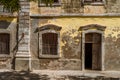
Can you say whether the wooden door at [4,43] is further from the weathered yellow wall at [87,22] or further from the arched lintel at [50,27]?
the weathered yellow wall at [87,22]

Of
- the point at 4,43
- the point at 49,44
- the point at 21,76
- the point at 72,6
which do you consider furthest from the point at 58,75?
the point at 72,6

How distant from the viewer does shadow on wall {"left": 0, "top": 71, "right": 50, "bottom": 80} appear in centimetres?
1691

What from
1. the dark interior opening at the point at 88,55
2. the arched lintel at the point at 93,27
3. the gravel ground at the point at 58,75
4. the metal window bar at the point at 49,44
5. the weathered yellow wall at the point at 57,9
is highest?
the weathered yellow wall at the point at 57,9

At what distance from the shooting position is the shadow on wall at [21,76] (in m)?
16.9

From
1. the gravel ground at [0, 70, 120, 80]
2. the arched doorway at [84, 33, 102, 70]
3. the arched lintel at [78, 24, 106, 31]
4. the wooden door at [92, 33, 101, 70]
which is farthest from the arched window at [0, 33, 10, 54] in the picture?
the wooden door at [92, 33, 101, 70]

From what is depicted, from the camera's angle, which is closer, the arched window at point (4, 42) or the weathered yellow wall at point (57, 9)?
the weathered yellow wall at point (57, 9)

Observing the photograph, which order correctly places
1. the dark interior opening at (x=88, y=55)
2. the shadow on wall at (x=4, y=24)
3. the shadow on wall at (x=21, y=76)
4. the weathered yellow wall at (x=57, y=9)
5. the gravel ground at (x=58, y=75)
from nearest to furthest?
the shadow on wall at (x=21, y=76), the gravel ground at (x=58, y=75), the weathered yellow wall at (x=57, y=9), the shadow on wall at (x=4, y=24), the dark interior opening at (x=88, y=55)

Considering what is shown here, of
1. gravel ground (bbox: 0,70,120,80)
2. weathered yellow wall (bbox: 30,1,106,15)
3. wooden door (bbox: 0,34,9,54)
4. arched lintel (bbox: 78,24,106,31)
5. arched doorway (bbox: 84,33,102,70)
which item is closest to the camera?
gravel ground (bbox: 0,70,120,80)

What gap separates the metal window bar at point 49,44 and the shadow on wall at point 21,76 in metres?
2.05

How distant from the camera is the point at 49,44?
19.4m

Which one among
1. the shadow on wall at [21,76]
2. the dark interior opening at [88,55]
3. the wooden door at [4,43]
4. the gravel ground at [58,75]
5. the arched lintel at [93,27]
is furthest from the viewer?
the dark interior opening at [88,55]

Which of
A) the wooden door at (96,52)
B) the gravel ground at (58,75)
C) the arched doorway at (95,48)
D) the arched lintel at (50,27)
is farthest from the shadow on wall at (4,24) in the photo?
the wooden door at (96,52)

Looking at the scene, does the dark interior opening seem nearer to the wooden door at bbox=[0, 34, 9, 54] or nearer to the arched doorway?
the arched doorway

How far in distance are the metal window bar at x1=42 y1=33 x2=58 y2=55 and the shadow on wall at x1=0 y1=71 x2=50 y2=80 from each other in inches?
80.8
